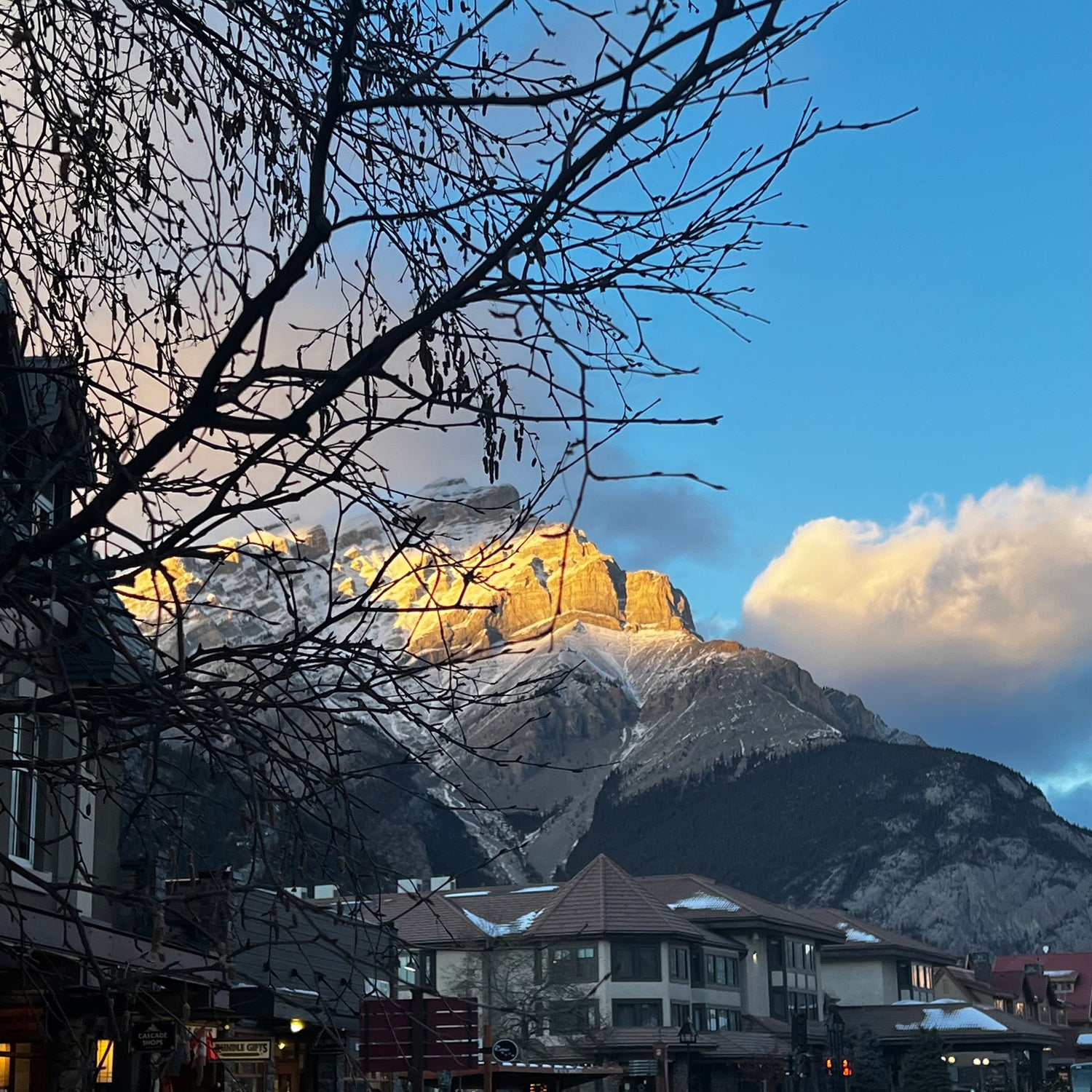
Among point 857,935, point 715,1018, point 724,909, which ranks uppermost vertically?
point 724,909

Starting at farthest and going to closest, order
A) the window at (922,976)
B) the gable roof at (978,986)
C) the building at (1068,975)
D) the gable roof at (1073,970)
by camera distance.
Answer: the gable roof at (1073,970)
the building at (1068,975)
the gable roof at (978,986)
the window at (922,976)

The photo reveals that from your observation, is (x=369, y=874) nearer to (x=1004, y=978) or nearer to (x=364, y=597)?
(x=364, y=597)

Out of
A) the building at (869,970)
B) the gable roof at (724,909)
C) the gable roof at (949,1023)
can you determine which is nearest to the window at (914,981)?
the building at (869,970)

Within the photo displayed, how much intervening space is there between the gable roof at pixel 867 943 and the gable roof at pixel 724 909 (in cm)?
463

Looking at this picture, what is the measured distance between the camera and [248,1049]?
23.4 metres

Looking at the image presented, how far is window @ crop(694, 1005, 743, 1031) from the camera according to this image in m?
72.2

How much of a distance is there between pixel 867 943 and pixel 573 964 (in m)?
37.5

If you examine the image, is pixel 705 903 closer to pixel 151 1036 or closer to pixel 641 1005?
pixel 641 1005

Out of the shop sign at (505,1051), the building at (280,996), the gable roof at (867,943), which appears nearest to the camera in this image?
the building at (280,996)

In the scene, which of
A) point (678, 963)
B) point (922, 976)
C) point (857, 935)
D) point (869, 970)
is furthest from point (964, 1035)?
point (678, 963)

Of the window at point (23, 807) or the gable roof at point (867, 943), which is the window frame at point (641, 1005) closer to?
the gable roof at point (867, 943)

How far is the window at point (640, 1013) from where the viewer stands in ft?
223

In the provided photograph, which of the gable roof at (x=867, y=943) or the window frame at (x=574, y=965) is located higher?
the gable roof at (x=867, y=943)

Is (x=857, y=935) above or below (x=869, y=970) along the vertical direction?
above
